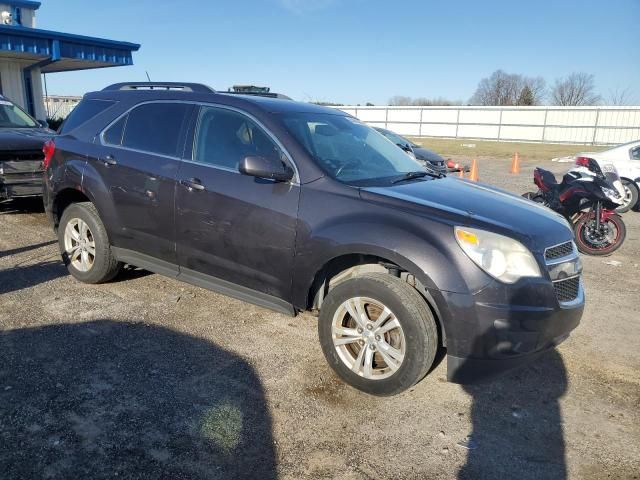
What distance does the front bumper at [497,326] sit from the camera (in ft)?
9.90

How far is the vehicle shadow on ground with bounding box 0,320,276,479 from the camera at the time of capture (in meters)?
2.66

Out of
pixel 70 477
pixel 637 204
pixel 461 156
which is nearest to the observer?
pixel 70 477

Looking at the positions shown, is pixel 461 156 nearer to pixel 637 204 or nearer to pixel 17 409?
pixel 637 204

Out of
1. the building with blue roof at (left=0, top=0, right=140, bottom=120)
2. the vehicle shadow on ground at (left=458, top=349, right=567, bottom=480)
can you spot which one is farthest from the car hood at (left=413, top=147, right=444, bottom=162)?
the building with blue roof at (left=0, top=0, right=140, bottom=120)

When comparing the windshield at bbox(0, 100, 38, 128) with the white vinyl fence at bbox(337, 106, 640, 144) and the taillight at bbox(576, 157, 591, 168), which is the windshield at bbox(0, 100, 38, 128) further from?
the white vinyl fence at bbox(337, 106, 640, 144)

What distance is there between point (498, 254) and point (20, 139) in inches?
291

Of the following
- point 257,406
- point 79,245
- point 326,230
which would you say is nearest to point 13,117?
point 79,245

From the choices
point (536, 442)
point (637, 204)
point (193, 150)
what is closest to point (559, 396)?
point (536, 442)

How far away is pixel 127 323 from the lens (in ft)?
14.3

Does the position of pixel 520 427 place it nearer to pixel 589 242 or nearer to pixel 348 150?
pixel 348 150

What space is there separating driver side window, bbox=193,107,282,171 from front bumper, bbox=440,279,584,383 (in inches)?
69.8

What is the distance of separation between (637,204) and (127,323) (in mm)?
10849

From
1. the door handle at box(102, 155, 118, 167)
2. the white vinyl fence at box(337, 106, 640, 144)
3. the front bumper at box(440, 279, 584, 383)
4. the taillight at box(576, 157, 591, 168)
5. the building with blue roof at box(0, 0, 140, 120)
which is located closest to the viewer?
the front bumper at box(440, 279, 584, 383)

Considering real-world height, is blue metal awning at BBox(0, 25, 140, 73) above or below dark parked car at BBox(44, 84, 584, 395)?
above
